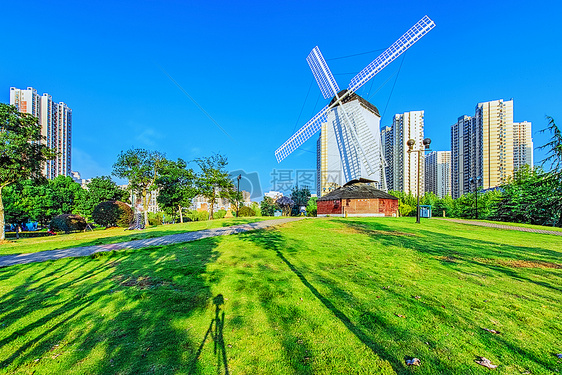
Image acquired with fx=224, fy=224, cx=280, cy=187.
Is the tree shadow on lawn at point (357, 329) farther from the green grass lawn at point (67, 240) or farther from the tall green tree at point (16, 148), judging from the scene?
the tall green tree at point (16, 148)

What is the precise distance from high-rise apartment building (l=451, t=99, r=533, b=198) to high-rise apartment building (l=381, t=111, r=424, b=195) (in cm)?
1080

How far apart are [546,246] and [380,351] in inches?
418

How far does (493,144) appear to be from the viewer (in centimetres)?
4562

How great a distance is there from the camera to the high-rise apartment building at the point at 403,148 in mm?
48844

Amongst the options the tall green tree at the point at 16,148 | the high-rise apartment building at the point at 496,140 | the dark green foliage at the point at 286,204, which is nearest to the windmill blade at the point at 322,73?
the dark green foliage at the point at 286,204

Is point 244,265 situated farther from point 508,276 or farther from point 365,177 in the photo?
point 365,177

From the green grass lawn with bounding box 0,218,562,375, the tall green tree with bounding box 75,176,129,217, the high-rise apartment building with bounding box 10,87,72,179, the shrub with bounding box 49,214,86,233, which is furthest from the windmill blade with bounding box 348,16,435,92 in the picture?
the high-rise apartment building with bounding box 10,87,72,179

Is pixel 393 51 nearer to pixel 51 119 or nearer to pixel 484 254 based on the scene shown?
pixel 484 254

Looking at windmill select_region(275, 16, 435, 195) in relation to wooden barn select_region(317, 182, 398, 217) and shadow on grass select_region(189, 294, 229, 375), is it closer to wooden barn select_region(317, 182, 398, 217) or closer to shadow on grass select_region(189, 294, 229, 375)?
wooden barn select_region(317, 182, 398, 217)

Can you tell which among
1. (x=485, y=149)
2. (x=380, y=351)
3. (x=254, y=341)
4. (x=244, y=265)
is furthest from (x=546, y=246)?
(x=485, y=149)

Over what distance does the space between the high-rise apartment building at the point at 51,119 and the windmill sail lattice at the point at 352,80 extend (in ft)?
204

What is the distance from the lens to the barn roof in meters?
23.9

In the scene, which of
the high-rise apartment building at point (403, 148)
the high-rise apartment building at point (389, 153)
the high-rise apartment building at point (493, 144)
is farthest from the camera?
the high-rise apartment building at point (389, 153)

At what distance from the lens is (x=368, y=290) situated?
4.31 meters
